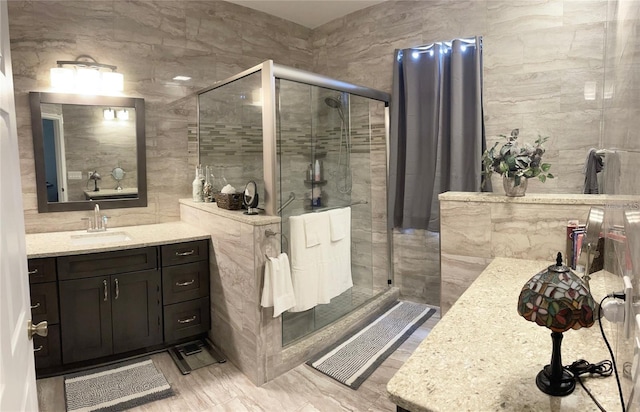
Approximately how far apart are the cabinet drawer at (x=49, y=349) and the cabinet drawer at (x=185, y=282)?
0.65m

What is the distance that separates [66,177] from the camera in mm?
3000

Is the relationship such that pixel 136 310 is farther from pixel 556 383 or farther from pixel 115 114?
pixel 556 383

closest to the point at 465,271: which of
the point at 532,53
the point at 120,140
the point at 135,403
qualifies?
the point at 532,53

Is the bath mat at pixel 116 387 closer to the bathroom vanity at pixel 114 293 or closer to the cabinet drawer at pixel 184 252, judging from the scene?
the bathroom vanity at pixel 114 293

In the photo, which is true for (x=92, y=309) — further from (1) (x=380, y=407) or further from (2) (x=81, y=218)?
(1) (x=380, y=407)

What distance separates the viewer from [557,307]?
0.87 metres

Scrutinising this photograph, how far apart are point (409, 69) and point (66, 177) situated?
291cm

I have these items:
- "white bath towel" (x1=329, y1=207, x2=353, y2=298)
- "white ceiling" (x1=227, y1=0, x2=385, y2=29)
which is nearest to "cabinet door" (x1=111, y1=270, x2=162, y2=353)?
"white bath towel" (x1=329, y1=207, x2=353, y2=298)

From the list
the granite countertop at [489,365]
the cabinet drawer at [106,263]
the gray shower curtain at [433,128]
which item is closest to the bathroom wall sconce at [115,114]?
the cabinet drawer at [106,263]

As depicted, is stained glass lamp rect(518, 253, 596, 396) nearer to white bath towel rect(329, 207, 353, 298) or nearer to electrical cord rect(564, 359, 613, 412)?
electrical cord rect(564, 359, 613, 412)

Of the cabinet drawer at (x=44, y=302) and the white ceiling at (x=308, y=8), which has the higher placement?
the white ceiling at (x=308, y=8)

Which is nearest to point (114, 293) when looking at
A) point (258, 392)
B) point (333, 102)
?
point (258, 392)

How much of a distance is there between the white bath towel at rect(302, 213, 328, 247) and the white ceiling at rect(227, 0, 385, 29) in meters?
2.09

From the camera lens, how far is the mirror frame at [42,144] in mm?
2854
